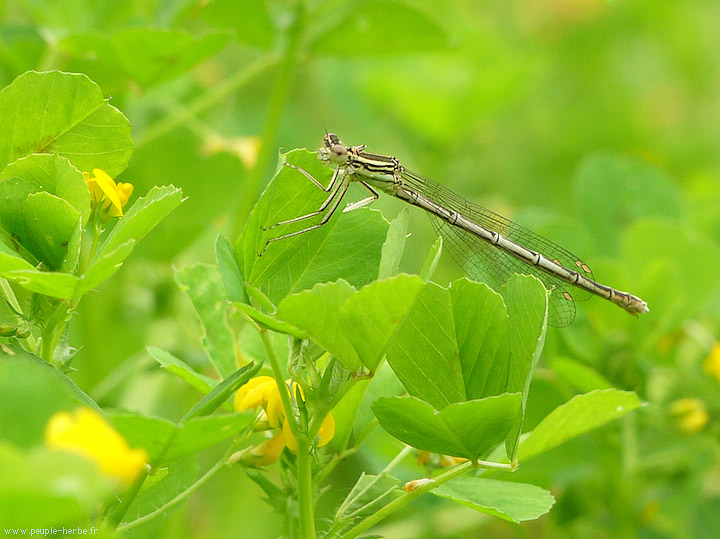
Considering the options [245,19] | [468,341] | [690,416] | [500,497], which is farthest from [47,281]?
[690,416]

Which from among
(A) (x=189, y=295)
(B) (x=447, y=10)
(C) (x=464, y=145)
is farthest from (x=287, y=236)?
(B) (x=447, y=10)

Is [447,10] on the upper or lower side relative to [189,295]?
upper

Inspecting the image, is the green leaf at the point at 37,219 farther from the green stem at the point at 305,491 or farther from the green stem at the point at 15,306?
the green stem at the point at 305,491

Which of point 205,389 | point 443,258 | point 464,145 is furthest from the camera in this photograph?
point 464,145

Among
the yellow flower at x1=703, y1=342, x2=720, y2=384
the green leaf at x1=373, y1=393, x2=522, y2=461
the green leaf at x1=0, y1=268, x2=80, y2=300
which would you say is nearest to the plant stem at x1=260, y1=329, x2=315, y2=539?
the green leaf at x1=373, y1=393, x2=522, y2=461

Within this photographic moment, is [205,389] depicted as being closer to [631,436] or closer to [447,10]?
[631,436]

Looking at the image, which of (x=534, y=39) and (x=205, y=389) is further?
(x=534, y=39)

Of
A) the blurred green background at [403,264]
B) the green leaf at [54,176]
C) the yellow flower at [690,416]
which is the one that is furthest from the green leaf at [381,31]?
the green leaf at [54,176]
